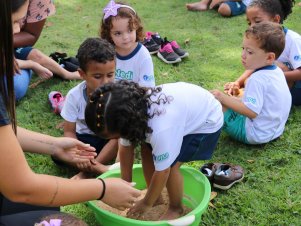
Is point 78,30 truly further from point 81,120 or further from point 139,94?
point 139,94

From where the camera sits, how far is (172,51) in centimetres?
367

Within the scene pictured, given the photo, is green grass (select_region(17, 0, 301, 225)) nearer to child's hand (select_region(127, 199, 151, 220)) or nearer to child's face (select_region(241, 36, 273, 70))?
child's hand (select_region(127, 199, 151, 220))

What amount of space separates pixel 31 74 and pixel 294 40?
184 cm

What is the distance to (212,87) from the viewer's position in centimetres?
327

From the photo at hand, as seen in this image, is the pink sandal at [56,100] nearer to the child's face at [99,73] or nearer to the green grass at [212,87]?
the green grass at [212,87]

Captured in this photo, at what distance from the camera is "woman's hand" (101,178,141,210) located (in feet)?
5.10

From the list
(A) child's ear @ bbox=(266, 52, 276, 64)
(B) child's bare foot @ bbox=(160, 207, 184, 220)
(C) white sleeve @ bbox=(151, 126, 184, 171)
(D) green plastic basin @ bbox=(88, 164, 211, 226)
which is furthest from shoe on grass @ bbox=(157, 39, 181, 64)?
(C) white sleeve @ bbox=(151, 126, 184, 171)

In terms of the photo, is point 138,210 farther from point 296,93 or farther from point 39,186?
point 296,93

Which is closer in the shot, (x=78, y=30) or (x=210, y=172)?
(x=210, y=172)

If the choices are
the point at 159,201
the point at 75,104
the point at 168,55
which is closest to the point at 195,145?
the point at 159,201

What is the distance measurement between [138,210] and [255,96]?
3.09 feet

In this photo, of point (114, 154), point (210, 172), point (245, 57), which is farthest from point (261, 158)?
point (114, 154)

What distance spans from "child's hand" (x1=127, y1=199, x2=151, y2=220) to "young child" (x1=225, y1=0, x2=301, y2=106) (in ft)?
4.20

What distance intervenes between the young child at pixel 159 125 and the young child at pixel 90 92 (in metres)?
0.36
